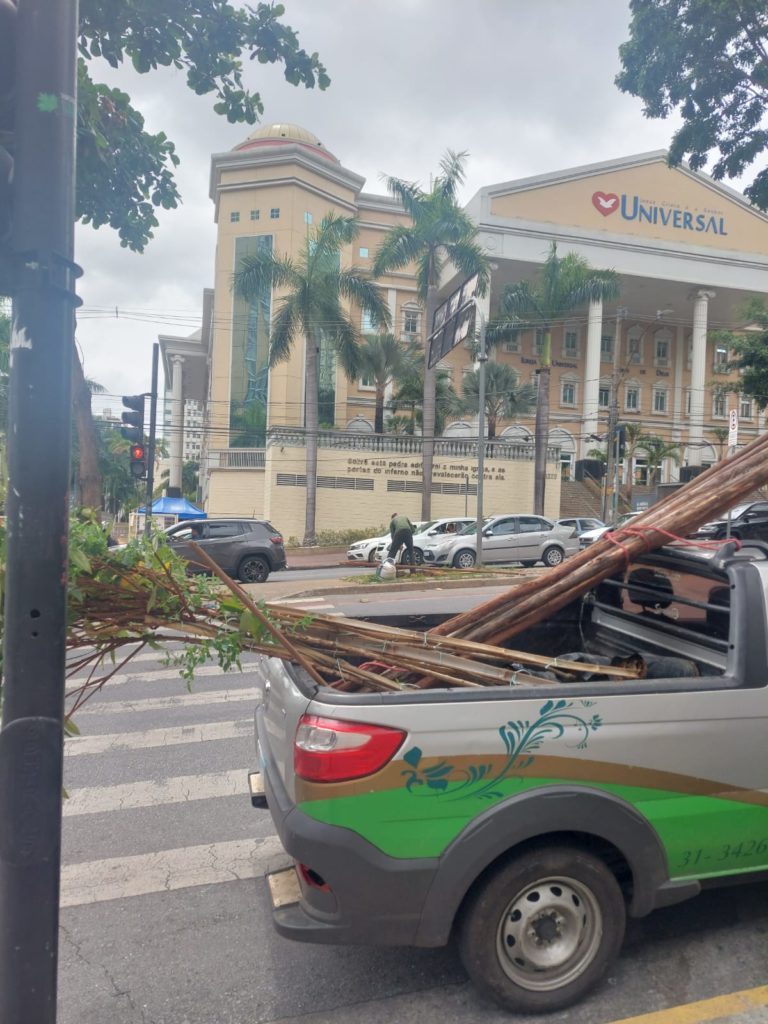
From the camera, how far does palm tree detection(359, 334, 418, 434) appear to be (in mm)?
37531

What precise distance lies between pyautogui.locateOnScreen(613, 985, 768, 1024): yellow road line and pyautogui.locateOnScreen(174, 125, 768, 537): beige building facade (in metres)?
31.3

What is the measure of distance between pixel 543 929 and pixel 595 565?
5.17 feet

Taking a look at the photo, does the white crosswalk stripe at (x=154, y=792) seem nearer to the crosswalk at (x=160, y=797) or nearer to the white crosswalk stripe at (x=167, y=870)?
the crosswalk at (x=160, y=797)

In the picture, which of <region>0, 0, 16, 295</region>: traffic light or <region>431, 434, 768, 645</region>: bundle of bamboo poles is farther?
<region>431, 434, 768, 645</region>: bundle of bamboo poles

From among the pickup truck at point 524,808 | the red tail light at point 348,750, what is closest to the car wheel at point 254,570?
the pickup truck at point 524,808

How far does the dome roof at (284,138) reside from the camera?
146 feet

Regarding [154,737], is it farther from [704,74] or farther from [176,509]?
[176,509]

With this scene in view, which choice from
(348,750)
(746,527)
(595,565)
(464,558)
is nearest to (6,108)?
(348,750)

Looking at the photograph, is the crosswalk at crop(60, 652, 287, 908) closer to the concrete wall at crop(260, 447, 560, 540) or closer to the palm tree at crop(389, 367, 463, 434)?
the concrete wall at crop(260, 447, 560, 540)

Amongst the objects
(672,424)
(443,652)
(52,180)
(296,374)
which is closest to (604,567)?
(443,652)

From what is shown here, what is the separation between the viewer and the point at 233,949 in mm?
3148

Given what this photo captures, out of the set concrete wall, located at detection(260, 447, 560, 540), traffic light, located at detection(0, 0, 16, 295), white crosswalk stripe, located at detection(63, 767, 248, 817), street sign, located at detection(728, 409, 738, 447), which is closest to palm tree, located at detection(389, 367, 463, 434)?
concrete wall, located at detection(260, 447, 560, 540)

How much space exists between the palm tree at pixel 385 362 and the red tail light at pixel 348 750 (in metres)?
34.3

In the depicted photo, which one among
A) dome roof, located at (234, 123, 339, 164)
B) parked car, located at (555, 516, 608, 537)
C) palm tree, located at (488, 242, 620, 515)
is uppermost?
dome roof, located at (234, 123, 339, 164)
